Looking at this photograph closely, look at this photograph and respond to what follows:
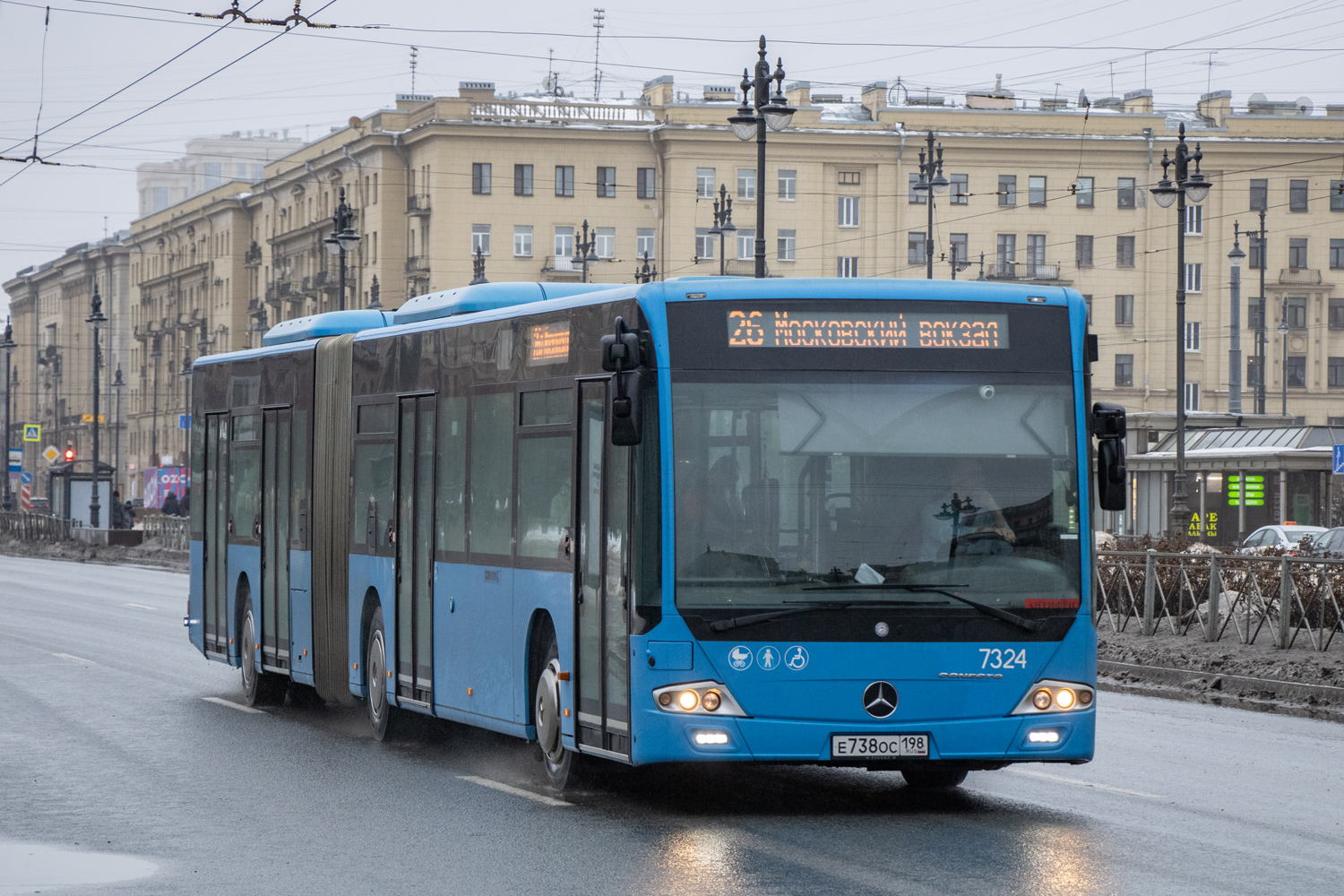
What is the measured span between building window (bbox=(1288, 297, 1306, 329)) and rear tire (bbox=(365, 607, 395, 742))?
8517cm

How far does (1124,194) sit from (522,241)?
2617 cm

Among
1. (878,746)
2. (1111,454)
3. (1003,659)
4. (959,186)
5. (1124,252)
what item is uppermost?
(959,186)

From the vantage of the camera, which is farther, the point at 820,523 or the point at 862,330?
the point at 862,330

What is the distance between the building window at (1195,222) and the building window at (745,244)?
19432mm

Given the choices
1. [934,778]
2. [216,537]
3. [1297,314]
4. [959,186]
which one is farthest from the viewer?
[1297,314]

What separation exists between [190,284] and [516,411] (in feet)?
367

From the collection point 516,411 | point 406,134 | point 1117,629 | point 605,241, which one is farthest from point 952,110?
point 516,411

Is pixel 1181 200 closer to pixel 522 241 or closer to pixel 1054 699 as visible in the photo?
pixel 1054 699

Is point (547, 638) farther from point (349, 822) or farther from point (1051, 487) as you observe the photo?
point (1051, 487)

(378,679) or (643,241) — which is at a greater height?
(643,241)

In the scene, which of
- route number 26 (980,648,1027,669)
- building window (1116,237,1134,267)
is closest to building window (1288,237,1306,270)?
building window (1116,237,1134,267)

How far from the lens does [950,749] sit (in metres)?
10.1

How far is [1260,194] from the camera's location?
301ft

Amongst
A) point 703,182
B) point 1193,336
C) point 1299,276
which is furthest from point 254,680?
point 1299,276
